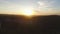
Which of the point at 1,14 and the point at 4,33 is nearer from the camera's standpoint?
the point at 4,33

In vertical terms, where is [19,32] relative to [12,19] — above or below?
below

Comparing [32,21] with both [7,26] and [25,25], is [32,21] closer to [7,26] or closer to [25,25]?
[25,25]

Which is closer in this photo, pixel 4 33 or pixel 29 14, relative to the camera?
pixel 4 33

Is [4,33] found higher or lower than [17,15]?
lower

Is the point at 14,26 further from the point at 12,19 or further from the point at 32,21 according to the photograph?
the point at 32,21

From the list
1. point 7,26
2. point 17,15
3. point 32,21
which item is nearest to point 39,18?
point 32,21

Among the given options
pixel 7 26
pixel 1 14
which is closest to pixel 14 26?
pixel 7 26
